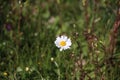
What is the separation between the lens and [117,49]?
3381 mm

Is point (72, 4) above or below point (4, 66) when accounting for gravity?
above

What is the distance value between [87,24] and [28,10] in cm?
68

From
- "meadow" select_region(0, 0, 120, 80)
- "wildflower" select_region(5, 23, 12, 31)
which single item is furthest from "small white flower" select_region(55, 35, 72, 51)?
"wildflower" select_region(5, 23, 12, 31)

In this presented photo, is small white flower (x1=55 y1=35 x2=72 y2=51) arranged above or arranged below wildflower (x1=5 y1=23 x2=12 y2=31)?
below

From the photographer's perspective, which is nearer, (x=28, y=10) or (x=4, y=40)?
(x=4, y=40)

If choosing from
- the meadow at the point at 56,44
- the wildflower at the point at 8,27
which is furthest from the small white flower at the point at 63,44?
the wildflower at the point at 8,27

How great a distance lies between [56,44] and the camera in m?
2.72

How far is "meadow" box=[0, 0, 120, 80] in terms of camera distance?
2.87 metres

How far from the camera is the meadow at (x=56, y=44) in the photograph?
287 cm

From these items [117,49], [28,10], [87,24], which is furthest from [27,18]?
[117,49]

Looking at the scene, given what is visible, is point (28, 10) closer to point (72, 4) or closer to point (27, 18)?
point (27, 18)

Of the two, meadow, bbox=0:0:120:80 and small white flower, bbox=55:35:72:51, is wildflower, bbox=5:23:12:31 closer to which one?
meadow, bbox=0:0:120:80

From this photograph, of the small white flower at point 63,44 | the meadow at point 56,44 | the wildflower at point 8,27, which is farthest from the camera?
the wildflower at point 8,27

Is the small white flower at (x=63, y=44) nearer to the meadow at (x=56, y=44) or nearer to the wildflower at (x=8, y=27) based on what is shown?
the meadow at (x=56, y=44)
